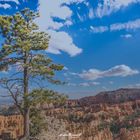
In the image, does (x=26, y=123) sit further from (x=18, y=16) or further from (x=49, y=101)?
(x=18, y=16)

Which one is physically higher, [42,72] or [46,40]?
[46,40]

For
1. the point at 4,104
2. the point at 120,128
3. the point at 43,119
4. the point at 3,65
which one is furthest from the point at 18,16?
the point at 120,128

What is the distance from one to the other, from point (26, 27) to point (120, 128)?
467ft

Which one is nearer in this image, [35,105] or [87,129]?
[35,105]

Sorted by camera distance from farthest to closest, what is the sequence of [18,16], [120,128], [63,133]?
[120,128], [63,133], [18,16]

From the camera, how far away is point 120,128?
16712cm

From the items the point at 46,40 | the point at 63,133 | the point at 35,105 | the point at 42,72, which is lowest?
the point at 63,133

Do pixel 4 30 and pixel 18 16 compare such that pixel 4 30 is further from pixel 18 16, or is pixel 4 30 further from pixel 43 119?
pixel 43 119

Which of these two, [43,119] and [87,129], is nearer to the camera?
[43,119]

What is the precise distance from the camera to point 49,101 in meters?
30.2

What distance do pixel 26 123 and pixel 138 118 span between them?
156996 mm

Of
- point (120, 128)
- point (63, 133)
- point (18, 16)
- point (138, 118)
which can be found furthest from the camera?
point (138, 118)

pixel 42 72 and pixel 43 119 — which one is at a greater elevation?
pixel 42 72

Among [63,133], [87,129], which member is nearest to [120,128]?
[87,129]
